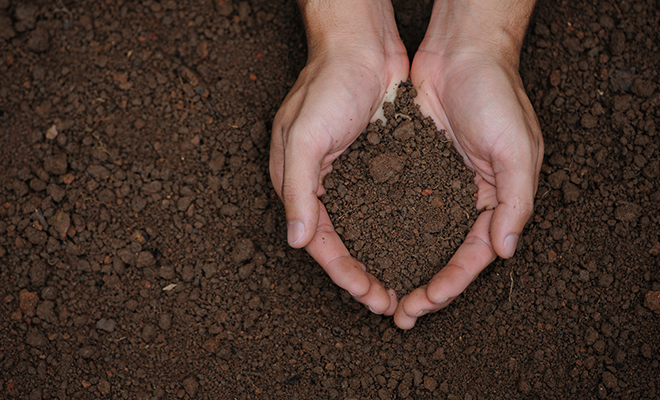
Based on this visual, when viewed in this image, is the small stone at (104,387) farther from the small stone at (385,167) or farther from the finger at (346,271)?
the small stone at (385,167)

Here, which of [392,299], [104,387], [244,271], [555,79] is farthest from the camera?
[555,79]

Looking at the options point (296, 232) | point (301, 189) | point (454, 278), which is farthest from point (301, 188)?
point (454, 278)

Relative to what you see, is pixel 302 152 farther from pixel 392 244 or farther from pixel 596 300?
pixel 596 300

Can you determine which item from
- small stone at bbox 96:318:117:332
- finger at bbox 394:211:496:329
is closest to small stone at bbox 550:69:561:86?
finger at bbox 394:211:496:329

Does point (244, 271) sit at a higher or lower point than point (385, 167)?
lower

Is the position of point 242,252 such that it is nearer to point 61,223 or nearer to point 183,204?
point 183,204

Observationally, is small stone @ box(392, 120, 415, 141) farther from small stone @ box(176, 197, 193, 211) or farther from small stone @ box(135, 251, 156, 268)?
small stone @ box(135, 251, 156, 268)

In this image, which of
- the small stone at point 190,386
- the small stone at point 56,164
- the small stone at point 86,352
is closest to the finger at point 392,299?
the small stone at point 190,386

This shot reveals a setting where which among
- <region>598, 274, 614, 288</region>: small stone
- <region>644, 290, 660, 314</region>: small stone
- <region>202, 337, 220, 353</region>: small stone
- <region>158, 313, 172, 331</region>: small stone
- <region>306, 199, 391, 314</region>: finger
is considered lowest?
<region>202, 337, 220, 353</region>: small stone
